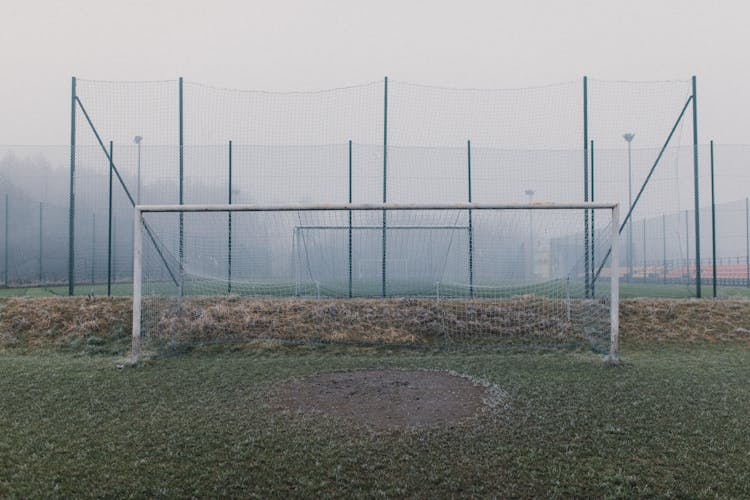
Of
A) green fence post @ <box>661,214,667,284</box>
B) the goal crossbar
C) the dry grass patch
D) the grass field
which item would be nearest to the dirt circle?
the grass field

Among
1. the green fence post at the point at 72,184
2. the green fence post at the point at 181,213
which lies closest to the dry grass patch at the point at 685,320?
the green fence post at the point at 181,213

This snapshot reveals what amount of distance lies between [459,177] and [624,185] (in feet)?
10.5

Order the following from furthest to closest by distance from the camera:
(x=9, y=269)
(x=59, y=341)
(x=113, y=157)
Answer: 1. (x=9, y=269)
2. (x=113, y=157)
3. (x=59, y=341)

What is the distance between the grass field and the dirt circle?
0.54 feet

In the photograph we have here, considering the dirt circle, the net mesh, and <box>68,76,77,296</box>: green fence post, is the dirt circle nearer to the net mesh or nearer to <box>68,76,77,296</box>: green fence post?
the net mesh

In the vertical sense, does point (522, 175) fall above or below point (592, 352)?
above

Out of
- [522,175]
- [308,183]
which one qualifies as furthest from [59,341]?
[522,175]

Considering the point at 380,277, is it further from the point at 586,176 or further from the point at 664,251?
the point at 664,251

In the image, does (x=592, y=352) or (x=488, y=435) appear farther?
(x=592, y=352)

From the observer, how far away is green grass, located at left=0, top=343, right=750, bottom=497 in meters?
2.97

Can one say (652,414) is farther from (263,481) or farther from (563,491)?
(263,481)

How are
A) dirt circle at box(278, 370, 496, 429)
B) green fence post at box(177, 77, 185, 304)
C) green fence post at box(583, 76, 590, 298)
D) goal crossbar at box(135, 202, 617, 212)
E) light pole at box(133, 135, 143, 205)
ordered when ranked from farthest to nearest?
light pole at box(133, 135, 143, 205) < green fence post at box(583, 76, 590, 298) < green fence post at box(177, 77, 185, 304) < goal crossbar at box(135, 202, 617, 212) < dirt circle at box(278, 370, 496, 429)

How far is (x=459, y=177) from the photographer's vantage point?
10.2 m

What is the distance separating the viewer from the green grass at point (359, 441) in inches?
117
